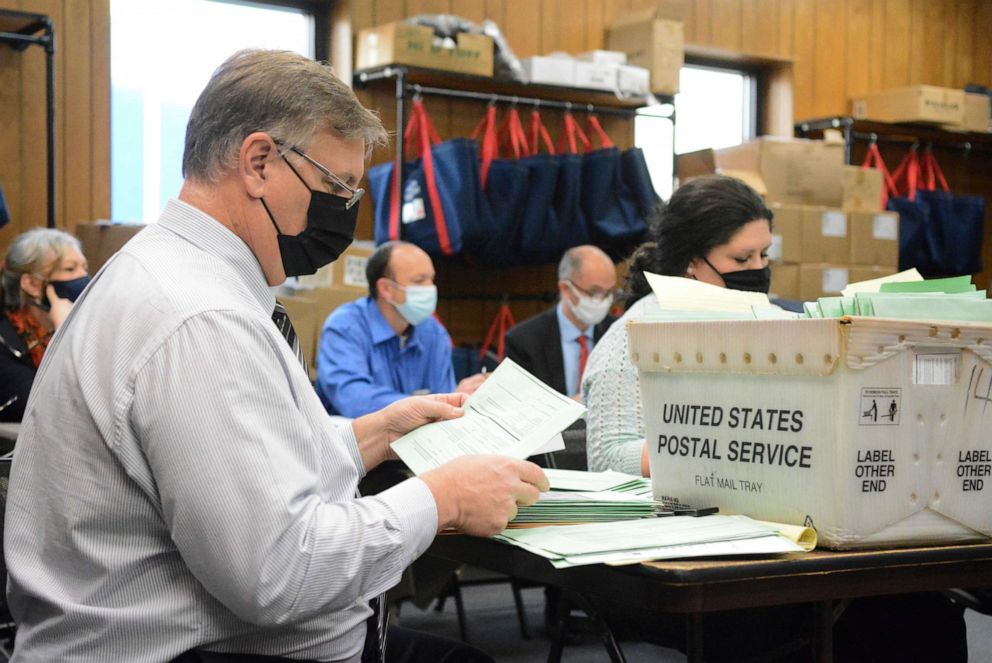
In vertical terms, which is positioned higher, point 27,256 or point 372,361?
point 27,256

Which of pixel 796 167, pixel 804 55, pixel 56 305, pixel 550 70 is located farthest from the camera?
pixel 804 55

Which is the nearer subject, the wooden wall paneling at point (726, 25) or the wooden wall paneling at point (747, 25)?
the wooden wall paneling at point (726, 25)

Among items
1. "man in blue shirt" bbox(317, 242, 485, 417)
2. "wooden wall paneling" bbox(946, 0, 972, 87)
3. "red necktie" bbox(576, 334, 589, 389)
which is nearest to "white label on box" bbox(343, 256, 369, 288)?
"man in blue shirt" bbox(317, 242, 485, 417)

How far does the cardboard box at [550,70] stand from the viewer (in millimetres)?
5375

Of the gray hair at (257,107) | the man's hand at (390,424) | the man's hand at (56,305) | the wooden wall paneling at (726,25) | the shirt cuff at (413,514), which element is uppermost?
the wooden wall paneling at (726,25)

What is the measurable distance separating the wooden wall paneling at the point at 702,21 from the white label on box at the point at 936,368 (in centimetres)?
548

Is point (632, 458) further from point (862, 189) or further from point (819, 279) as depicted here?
point (862, 189)

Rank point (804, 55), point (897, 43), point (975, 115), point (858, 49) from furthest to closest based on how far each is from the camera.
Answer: point (897, 43), point (858, 49), point (804, 55), point (975, 115)

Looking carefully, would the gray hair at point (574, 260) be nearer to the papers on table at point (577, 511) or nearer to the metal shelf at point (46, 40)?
the metal shelf at point (46, 40)

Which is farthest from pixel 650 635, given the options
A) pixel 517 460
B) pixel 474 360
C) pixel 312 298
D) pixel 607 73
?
pixel 607 73

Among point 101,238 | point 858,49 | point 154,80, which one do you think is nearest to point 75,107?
point 154,80

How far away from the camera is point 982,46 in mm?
7688

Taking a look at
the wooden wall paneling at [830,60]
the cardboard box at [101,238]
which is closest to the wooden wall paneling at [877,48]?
the wooden wall paneling at [830,60]

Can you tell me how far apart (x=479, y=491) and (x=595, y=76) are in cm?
443
